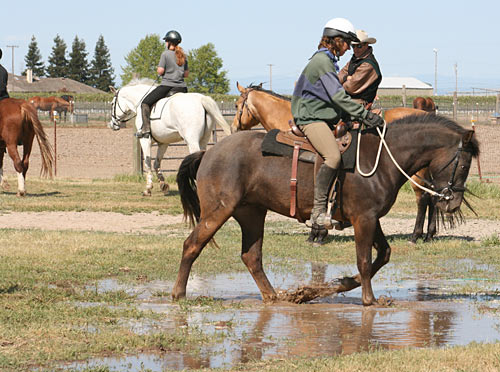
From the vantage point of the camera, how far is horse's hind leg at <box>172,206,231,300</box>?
8.85 meters

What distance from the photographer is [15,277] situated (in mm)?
9727

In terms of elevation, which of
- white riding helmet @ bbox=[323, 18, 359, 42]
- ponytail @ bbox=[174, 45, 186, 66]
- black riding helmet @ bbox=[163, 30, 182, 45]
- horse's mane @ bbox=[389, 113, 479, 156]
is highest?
black riding helmet @ bbox=[163, 30, 182, 45]

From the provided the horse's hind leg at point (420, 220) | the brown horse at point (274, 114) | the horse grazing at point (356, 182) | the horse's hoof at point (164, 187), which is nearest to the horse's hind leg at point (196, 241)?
the horse grazing at point (356, 182)

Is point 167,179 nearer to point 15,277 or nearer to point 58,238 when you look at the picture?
point 58,238

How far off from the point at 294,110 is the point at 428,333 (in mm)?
2597

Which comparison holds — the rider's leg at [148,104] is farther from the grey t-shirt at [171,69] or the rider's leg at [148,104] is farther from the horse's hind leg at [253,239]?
the horse's hind leg at [253,239]

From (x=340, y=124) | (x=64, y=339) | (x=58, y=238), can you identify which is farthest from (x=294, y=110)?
(x=58, y=238)

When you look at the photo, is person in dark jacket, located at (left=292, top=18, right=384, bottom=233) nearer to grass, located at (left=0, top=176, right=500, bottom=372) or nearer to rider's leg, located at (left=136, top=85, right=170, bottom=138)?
grass, located at (left=0, top=176, right=500, bottom=372)

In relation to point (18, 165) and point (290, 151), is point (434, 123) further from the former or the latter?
point (18, 165)

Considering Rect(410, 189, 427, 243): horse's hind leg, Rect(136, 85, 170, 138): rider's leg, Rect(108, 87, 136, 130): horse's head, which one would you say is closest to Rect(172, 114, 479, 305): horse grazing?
Rect(410, 189, 427, 243): horse's hind leg

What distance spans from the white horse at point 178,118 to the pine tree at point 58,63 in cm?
11759

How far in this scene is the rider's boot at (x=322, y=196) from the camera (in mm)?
8430

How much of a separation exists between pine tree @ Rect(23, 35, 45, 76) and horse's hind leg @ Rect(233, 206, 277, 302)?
443 feet

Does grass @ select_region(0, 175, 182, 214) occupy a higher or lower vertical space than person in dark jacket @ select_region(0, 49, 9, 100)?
lower
